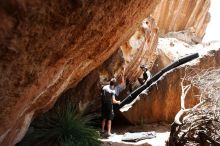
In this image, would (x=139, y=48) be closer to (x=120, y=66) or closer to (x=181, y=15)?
(x=120, y=66)

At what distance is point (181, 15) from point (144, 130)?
16.6 m

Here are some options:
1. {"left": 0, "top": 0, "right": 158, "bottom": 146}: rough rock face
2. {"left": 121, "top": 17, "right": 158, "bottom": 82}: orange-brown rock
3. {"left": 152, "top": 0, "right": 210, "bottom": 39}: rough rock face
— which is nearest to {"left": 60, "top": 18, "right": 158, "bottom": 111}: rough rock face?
{"left": 121, "top": 17, "right": 158, "bottom": 82}: orange-brown rock

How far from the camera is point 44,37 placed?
5320 millimetres

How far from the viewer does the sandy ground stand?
35.3 ft

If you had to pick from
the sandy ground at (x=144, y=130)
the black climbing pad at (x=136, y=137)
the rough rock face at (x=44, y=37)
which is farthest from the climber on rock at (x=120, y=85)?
the rough rock face at (x=44, y=37)

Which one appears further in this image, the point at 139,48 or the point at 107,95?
the point at 139,48

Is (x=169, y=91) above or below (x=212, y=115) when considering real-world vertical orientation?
above

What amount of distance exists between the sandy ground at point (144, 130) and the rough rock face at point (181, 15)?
1418 cm

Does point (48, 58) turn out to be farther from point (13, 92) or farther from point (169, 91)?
point (169, 91)

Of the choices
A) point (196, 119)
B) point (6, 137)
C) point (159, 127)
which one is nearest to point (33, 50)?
point (6, 137)

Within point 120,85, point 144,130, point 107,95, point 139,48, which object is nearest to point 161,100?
point 144,130

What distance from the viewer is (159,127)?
1341 cm

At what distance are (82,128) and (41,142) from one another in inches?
47.5

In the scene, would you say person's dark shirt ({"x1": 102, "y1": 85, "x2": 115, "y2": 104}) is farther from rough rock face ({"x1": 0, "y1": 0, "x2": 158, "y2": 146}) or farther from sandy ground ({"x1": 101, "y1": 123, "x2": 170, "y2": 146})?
rough rock face ({"x1": 0, "y1": 0, "x2": 158, "y2": 146})
